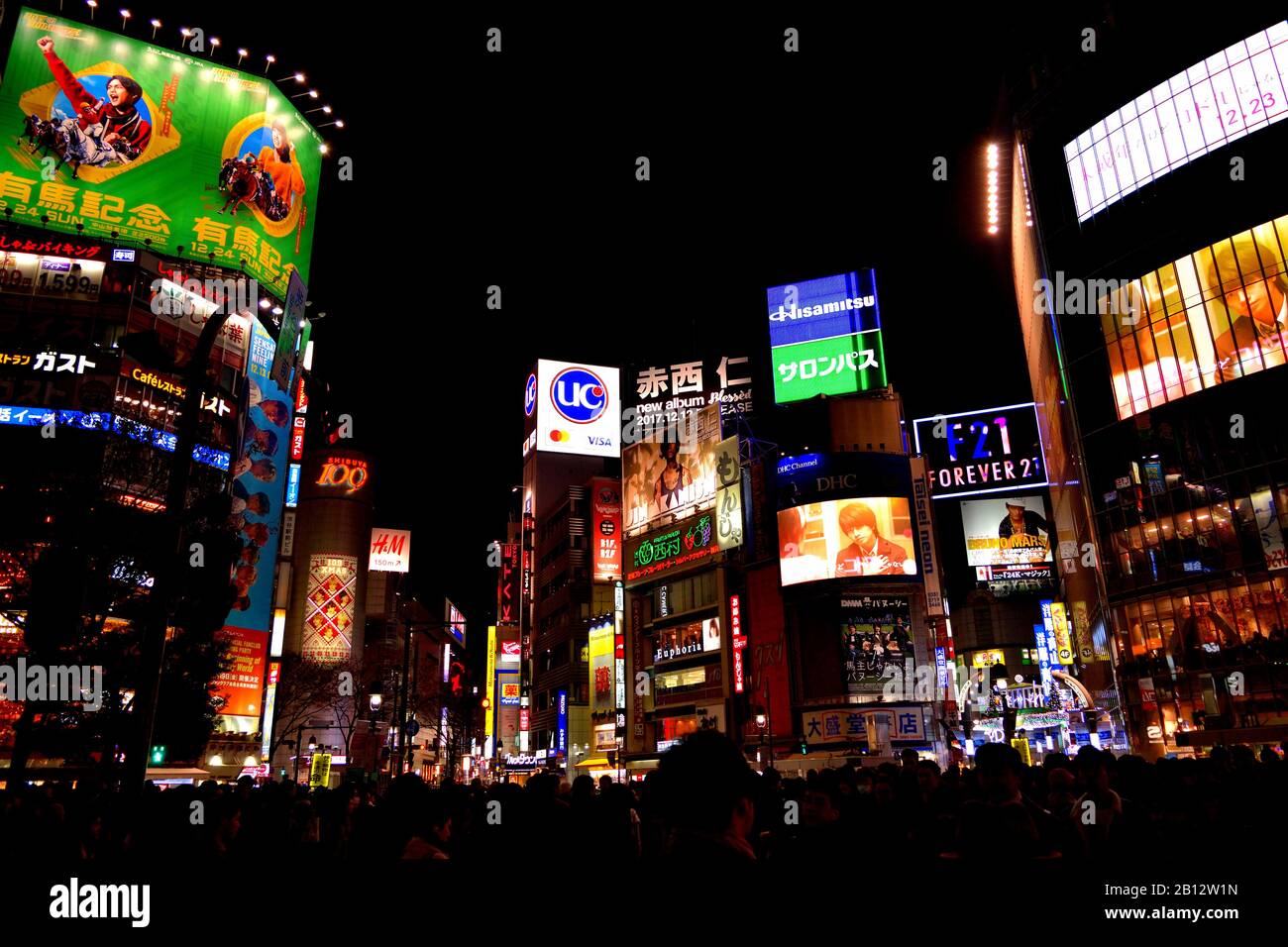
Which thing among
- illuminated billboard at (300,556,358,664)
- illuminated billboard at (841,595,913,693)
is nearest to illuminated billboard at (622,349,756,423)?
illuminated billboard at (841,595,913,693)

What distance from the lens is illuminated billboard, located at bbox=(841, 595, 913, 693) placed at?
49.4 metres

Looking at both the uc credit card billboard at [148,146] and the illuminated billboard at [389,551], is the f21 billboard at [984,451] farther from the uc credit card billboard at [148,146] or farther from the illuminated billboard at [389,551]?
the illuminated billboard at [389,551]

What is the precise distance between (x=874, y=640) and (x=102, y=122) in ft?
173

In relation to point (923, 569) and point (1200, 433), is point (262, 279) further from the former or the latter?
point (1200, 433)

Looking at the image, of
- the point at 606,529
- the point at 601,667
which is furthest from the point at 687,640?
the point at 606,529

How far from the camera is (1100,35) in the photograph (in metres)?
47.6

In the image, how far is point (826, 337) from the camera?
5344 cm

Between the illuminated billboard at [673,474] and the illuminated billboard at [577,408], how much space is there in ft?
40.5

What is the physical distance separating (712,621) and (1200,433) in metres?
30.1

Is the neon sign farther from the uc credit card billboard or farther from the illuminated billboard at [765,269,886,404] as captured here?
the illuminated billboard at [765,269,886,404]

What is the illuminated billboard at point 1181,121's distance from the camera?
3875cm

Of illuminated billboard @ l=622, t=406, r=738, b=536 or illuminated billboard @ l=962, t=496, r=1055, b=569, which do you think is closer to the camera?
illuminated billboard @ l=622, t=406, r=738, b=536

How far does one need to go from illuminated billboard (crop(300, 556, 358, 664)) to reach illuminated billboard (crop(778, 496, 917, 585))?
47170mm
